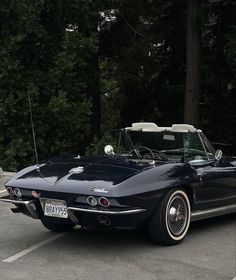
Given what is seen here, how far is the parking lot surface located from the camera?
17.4 feet

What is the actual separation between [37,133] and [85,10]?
5275mm

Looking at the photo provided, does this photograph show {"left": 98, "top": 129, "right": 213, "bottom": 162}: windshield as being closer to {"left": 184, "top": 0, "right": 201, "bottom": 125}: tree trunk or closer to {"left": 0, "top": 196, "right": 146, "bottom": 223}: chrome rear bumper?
{"left": 0, "top": 196, "right": 146, "bottom": 223}: chrome rear bumper

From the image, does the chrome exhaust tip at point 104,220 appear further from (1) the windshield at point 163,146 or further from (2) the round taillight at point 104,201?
(1) the windshield at point 163,146

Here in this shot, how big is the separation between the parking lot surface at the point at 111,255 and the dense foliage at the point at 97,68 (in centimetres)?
1121

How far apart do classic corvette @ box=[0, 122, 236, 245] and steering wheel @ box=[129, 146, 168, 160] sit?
1 cm

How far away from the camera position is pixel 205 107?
2389 cm

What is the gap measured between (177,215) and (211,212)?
32.5 inches

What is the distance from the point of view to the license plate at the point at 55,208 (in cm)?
595

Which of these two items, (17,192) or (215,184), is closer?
(17,192)

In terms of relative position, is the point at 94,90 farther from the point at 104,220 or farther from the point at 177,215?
the point at 104,220

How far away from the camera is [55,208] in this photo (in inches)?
237

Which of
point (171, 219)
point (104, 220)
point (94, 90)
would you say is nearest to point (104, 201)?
point (104, 220)

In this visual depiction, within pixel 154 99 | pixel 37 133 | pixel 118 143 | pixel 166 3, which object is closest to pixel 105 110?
pixel 154 99

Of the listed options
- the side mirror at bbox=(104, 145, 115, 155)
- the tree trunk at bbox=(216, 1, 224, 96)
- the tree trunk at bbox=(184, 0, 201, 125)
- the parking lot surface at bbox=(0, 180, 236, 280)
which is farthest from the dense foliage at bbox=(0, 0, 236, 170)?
the parking lot surface at bbox=(0, 180, 236, 280)
